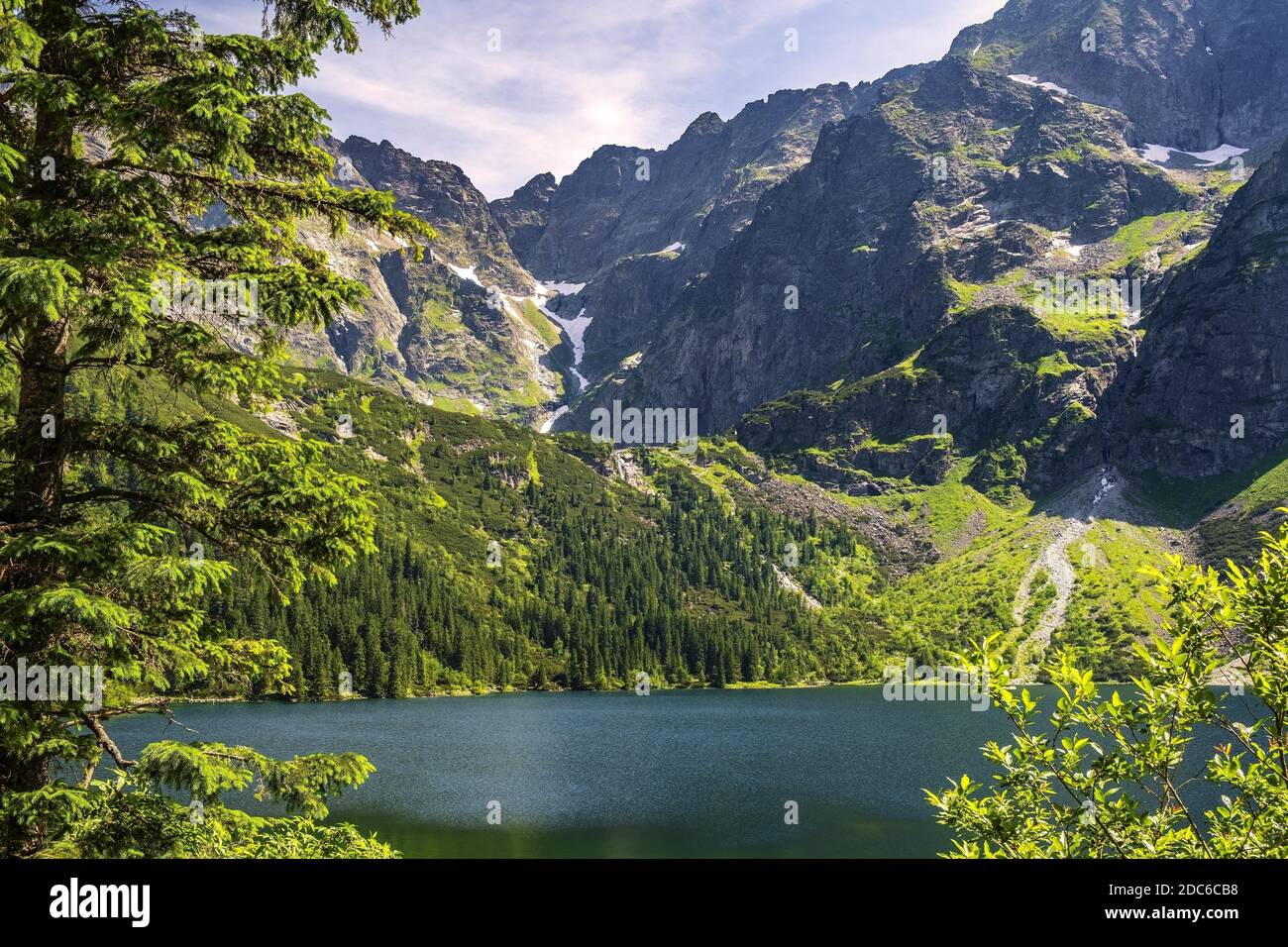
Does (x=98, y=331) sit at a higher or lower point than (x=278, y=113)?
lower

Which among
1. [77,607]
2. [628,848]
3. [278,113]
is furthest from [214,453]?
[628,848]

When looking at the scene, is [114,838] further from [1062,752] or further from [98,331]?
[1062,752]

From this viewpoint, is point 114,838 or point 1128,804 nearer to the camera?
point 1128,804

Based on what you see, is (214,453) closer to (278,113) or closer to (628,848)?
(278,113)

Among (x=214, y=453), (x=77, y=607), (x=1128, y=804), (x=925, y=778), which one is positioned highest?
(x=214, y=453)

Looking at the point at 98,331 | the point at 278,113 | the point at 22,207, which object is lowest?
the point at 98,331

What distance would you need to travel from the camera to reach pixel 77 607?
1064 centimetres

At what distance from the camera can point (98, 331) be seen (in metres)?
11.9

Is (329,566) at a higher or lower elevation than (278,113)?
lower
